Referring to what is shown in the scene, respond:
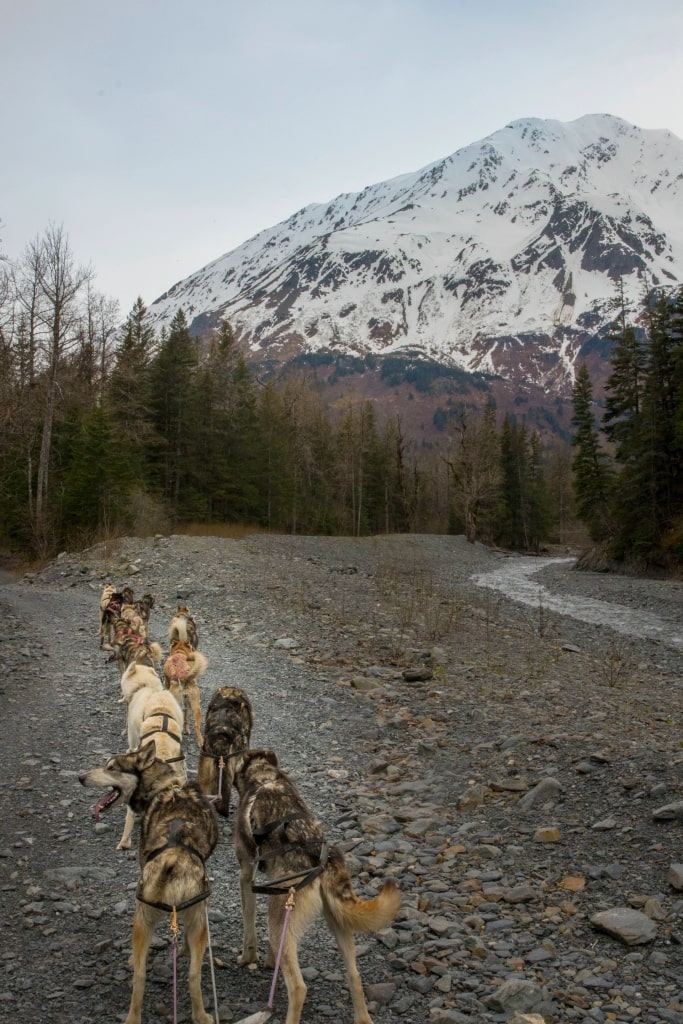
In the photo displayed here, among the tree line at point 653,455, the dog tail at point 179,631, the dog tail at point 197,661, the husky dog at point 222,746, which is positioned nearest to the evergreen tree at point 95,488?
the dog tail at point 179,631

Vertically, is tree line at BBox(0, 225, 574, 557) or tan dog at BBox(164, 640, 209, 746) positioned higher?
tree line at BBox(0, 225, 574, 557)

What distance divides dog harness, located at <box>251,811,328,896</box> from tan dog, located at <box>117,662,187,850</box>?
1.00 meters

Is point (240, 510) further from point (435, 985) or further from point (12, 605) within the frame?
point (435, 985)

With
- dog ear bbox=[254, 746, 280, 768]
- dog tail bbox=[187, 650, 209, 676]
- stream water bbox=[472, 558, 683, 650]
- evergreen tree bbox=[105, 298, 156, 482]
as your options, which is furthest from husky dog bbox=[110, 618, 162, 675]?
evergreen tree bbox=[105, 298, 156, 482]

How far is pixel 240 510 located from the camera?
50.3 metres

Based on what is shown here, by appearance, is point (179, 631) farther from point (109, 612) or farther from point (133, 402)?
point (133, 402)

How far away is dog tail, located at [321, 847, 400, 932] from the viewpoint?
11.8 ft

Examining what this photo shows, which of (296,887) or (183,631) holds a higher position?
(183,631)

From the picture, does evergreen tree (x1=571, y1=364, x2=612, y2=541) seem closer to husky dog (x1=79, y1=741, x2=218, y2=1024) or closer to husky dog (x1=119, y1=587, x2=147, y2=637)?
husky dog (x1=119, y1=587, x2=147, y2=637)

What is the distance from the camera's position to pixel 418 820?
643 centimetres

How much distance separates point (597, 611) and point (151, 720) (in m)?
20.5

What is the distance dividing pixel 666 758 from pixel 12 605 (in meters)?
14.7

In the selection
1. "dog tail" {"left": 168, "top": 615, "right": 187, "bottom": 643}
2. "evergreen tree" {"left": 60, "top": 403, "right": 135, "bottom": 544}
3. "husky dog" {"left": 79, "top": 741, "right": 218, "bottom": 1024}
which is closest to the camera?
"husky dog" {"left": 79, "top": 741, "right": 218, "bottom": 1024}

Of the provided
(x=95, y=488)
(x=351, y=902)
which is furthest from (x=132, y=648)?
(x=95, y=488)
